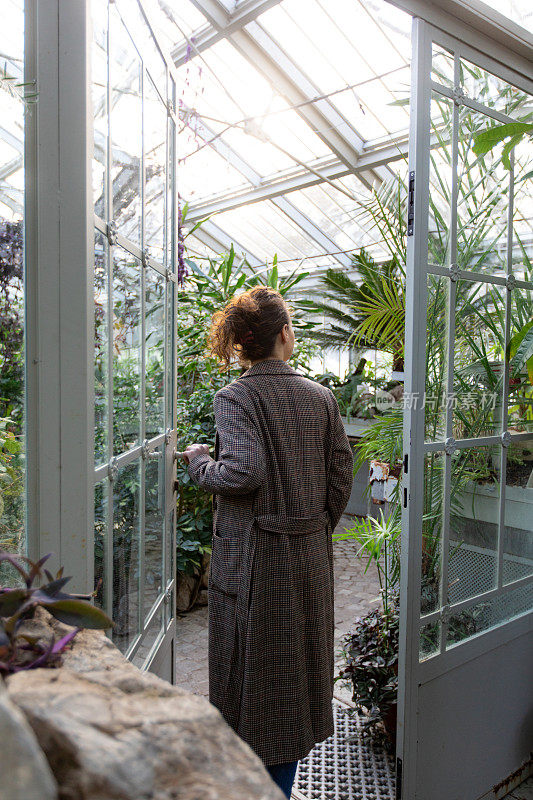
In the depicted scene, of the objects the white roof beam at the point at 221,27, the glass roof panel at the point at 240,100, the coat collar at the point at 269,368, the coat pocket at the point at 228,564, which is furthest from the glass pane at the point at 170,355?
the glass roof panel at the point at 240,100

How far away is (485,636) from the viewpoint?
6.94ft

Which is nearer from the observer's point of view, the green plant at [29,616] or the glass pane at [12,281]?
the green plant at [29,616]

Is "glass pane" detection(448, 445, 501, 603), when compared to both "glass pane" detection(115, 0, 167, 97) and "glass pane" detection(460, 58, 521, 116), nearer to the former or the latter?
"glass pane" detection(460, 58, 521, 116)

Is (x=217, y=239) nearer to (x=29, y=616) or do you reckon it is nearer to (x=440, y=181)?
(x=440, y=181)

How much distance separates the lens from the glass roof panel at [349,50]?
5195 mm

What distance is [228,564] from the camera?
180 cm

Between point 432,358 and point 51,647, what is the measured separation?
5.06 feet

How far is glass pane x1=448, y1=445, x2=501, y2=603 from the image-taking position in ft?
6.59

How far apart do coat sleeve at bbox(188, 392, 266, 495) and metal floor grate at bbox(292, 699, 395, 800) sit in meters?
1.25

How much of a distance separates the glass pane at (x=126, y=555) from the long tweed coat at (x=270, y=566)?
301 millimetres

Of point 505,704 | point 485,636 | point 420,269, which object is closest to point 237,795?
point 420,269

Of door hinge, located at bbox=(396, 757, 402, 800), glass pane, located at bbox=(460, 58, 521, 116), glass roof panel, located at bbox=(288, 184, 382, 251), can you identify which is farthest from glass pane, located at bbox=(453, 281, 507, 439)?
glass roof panel, located at bbox=(288, 184, 382, 251)

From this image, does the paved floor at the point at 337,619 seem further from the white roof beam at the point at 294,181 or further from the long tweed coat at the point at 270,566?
the white roof beam at the point at 294,181

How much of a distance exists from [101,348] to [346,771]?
201 centimetres
